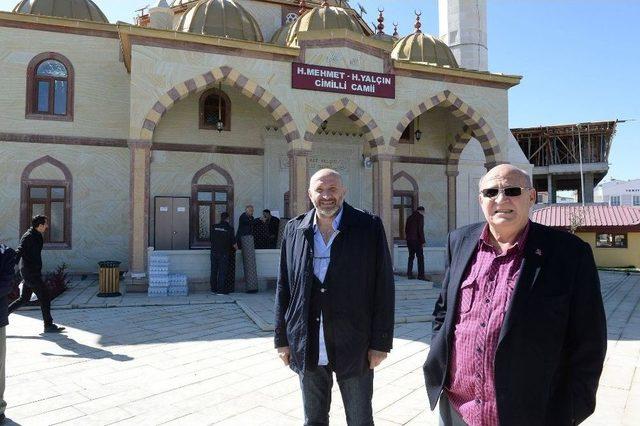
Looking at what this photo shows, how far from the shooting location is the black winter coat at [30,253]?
19.8 feet

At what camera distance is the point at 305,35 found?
418 inches

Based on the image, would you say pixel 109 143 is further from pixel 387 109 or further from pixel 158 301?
pixel 387 109

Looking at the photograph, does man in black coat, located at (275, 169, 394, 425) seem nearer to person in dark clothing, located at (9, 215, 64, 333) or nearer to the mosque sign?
person in dark clothing, located at (9, 215, 64, 333)

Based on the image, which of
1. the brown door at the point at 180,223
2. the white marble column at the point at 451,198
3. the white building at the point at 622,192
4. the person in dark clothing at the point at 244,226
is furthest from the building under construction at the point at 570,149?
the white building at the point at 622,192

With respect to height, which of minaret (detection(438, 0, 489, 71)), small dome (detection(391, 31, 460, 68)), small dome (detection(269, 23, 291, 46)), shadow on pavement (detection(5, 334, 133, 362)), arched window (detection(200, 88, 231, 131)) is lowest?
shadow on pavement (detection(5, 334, 133, 362))

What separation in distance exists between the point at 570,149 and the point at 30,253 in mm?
29753

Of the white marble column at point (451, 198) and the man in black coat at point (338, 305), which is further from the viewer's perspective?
the white marble column at point (451, 198)

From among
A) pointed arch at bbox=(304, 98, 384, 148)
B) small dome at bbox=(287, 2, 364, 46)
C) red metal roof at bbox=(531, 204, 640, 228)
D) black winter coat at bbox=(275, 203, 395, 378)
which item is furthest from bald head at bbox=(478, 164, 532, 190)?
red metal roof at bbox=(531, 204, 640, 228)

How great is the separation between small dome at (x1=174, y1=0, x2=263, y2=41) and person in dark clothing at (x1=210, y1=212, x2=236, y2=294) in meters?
5.57

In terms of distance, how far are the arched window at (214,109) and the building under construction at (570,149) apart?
2156 centimetres

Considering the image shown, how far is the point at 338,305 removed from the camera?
2.44 meters

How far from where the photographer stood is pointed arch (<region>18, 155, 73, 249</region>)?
11.4 m

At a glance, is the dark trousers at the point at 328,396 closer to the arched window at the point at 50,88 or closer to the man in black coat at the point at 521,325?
the man in black coat at the point at 521,325

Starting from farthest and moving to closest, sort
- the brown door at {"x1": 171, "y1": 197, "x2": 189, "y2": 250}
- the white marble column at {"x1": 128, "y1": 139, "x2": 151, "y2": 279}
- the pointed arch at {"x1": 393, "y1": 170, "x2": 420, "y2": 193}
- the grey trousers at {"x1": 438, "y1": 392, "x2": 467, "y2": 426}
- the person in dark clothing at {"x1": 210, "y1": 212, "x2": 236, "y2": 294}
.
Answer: the pointed arch at {"x1": 393, "y1": 170, "x2": 420, "y2": 193} < the brown door at {"x1": 171, "y1": 197, "x2": 189, "y2": 250} < the person in dark clothing at {"x1": 210, "y1": 212, "x2": 236, "y2": 294} < the white marble column at {"x1": 128, "y1": 139, "x2": 151, "y2": 279} < the grey trousers at {"x1": 438, "y1": 392, "x2": 467, "y2": 426}
